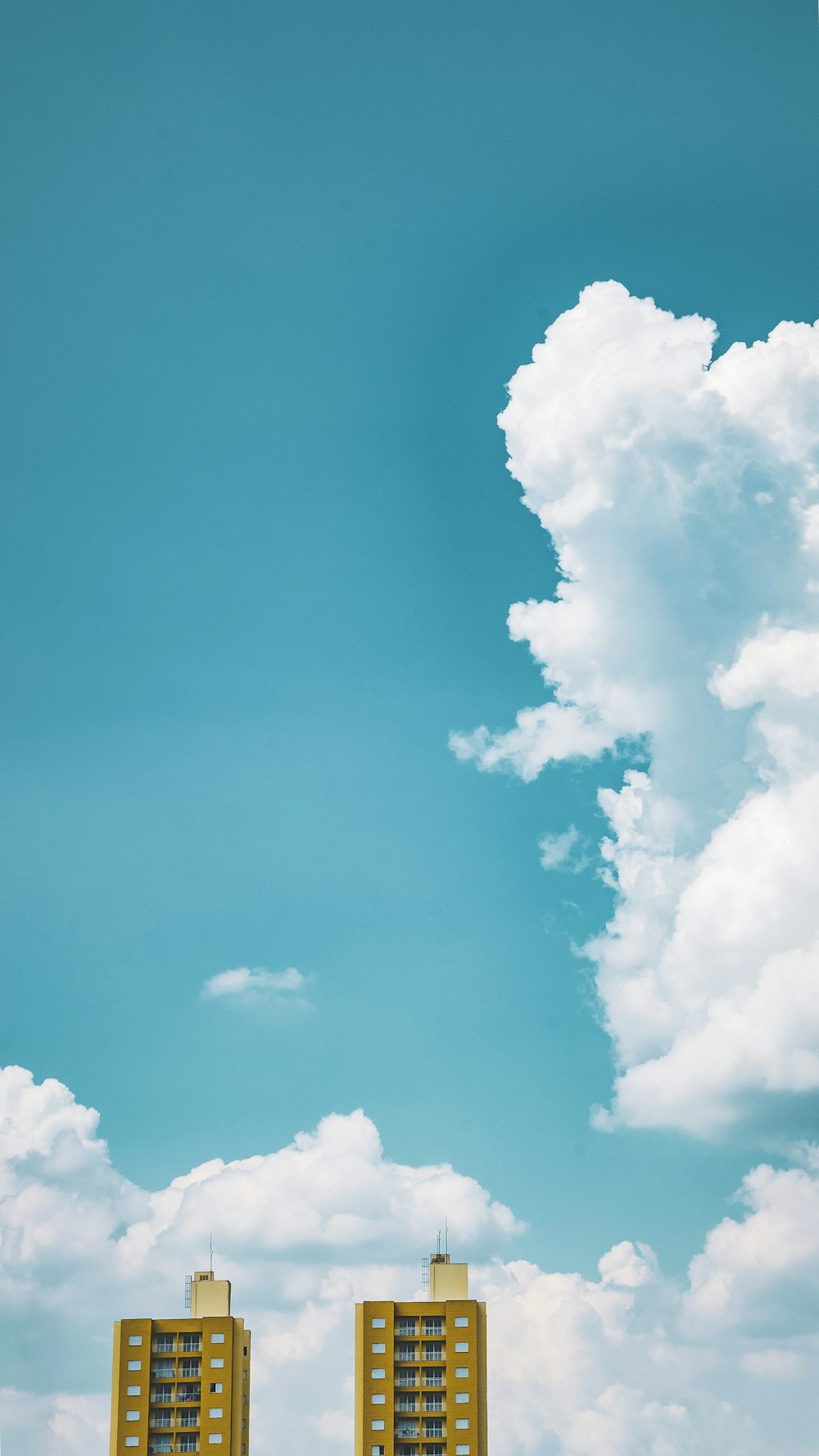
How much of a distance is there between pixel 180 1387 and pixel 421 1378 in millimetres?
13257

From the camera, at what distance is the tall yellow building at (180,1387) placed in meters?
76.9

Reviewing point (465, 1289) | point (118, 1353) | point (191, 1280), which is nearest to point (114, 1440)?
point (118, 1353)

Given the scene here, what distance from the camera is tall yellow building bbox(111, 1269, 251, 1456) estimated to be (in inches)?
3027

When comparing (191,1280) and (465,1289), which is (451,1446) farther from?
(191,1280)

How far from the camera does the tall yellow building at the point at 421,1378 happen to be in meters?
76.3

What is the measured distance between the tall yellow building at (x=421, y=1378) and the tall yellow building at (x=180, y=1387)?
281 inches

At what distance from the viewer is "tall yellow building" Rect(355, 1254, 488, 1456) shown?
7631cm

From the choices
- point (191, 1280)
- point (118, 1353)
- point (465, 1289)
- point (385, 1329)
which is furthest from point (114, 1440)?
point (465, 1289)

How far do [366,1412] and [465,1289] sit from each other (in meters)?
8.66

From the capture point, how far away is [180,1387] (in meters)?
78.2

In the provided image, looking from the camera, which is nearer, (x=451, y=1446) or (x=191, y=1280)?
(x=451, y=1446)

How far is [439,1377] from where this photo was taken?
7781 centimetres

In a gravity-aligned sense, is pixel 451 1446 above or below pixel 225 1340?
below

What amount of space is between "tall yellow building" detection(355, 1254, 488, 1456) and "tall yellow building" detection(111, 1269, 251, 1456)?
281 inches
